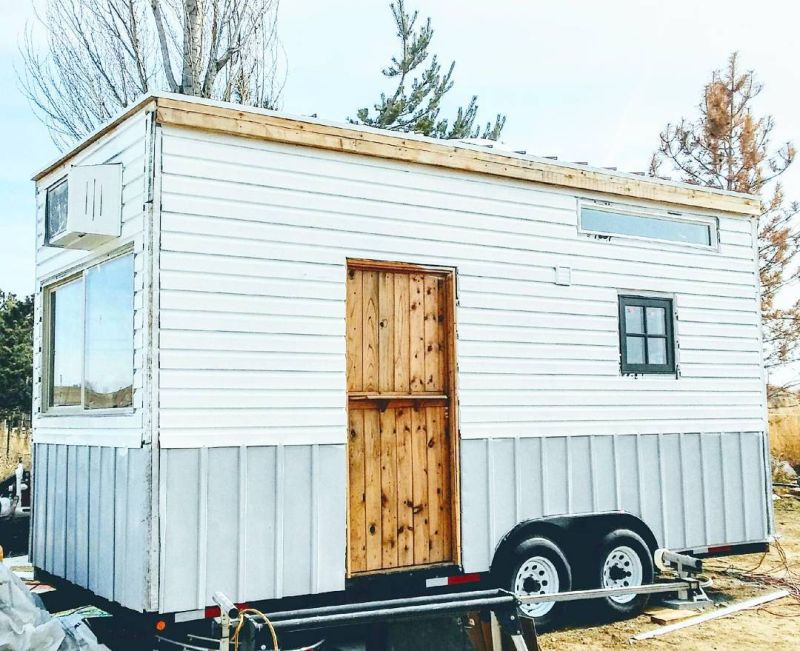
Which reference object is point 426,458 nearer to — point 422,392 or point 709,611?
point 422,392

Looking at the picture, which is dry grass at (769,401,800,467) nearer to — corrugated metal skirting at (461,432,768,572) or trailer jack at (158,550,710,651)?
corrugated metal skirting at (461,432,768,572)

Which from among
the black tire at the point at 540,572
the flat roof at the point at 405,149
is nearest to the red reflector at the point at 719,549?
the black tire at the point at 540,572

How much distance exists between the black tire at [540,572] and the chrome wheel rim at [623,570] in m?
0.46

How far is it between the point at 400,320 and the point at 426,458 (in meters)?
0.99

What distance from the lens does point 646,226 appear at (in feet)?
24.5

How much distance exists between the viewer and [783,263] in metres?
18.6

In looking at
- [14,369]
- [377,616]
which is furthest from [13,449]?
[377,616]

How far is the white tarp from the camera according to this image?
4613mm

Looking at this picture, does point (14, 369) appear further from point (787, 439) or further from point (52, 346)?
point (787, 439)

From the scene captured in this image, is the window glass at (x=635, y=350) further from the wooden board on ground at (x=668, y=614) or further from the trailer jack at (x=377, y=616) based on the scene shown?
the trailer jack at (x=377, y=616)

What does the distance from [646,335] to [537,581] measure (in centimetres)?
230

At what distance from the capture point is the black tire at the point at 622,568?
672cm

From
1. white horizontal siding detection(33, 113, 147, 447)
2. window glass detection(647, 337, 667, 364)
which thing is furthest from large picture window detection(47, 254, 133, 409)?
window glass detection(647, 337, 667, 364)

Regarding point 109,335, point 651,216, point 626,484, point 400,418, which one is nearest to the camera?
point 109,335
